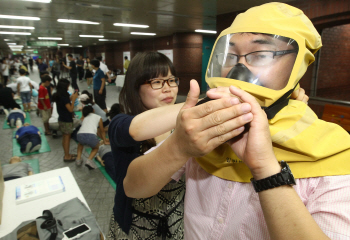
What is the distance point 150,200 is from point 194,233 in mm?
459

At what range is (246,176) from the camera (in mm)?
782

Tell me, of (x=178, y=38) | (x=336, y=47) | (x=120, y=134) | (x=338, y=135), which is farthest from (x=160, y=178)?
(x=178, y=38)

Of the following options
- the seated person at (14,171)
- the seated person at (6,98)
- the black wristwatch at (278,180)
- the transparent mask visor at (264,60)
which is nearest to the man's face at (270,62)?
the transparent mask visor at (264,60)

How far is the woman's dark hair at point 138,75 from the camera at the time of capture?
1.49 metres

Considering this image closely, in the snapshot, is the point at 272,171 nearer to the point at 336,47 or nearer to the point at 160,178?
the point at 160,178

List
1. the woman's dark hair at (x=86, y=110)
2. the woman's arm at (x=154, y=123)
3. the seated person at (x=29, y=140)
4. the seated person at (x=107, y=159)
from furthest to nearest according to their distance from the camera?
the seated person at (x=29, y=140) → the woman's dark hair at (x=86, y=110) → the seated person at (x=107, y=159) → the woman's arm at (x=154, y=123)

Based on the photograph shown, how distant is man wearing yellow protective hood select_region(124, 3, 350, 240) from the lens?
0.60 m

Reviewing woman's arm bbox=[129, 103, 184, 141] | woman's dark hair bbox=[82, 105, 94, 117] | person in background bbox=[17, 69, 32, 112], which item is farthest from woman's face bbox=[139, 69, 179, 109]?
person in background bbox=[17, 69, 32, 112]

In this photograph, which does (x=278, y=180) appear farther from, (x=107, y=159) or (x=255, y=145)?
(x=107, y=159)

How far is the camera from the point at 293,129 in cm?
70

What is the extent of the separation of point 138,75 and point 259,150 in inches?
42.6

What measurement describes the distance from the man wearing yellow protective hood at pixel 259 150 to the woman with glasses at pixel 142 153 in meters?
0.33

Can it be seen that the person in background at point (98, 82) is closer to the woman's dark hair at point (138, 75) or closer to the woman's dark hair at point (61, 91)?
the woman's dark hair at point (61, 91)

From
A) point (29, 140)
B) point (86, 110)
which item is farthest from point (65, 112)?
point (29, 140)
